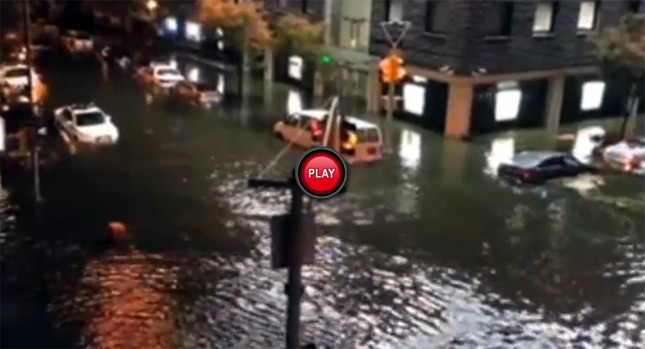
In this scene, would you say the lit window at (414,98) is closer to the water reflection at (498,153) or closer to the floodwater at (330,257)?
the water reflection at (498,153)

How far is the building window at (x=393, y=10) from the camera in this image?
24234 mm

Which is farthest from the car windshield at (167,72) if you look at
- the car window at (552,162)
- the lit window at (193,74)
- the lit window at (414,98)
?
the car window at (552,162)

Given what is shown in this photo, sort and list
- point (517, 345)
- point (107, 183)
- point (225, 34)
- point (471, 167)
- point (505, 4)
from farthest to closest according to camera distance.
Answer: point (225, 34)
point (505, 4)
point (471, 167)
point (107, 183)
point (517, 345)

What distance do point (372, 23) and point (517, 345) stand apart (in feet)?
50.8

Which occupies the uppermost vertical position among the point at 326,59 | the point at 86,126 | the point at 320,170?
the point at 320,170

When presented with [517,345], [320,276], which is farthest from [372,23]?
[517,345]

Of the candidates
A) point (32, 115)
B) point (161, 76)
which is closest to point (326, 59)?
point (161, 76)

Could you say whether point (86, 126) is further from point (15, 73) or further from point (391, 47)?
point (391, 47)

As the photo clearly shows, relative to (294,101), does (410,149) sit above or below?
below

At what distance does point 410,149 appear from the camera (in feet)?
69.6

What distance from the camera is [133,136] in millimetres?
21375

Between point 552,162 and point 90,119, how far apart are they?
416 inches

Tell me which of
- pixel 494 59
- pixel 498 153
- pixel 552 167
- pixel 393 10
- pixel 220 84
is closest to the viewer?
pixel 552 167

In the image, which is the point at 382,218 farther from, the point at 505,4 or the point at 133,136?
the point at 505,4
